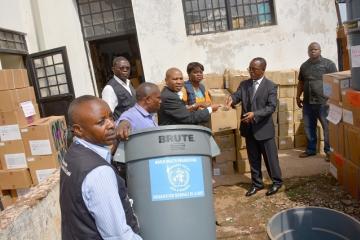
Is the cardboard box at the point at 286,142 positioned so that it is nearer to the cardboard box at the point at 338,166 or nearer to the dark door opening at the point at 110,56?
the cardboard box at the point at 338,166

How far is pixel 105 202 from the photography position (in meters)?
1.56

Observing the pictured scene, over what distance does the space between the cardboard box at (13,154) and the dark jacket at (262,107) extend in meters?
3.18

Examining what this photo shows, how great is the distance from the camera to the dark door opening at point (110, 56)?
344 inches

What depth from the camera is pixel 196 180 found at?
2.19 m

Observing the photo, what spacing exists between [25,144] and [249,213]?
10.6ft

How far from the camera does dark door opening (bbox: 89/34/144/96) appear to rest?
873 centimetres

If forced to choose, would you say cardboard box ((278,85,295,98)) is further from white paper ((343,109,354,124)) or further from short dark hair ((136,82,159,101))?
short dark hair ((136,82,159,101))

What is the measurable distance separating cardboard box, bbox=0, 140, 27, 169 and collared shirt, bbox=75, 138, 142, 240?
3.92 m

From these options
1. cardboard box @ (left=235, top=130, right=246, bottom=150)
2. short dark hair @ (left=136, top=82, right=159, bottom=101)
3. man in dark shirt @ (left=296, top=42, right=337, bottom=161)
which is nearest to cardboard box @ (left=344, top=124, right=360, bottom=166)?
man in dark shirt @ (left=296, top=42, right=337, bottom=161)

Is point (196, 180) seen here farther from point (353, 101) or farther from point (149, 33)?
point (149, 33)

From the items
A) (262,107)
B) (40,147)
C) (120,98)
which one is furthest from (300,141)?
(40,147)

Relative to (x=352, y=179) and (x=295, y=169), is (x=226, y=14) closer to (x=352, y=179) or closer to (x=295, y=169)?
(x=295, y=169)

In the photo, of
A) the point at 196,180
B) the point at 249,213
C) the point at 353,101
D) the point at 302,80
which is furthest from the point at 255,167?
the point at 196,180

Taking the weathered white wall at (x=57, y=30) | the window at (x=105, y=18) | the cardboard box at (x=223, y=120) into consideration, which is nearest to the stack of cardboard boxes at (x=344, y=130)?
the cardboard box at (x=223, y=120)
